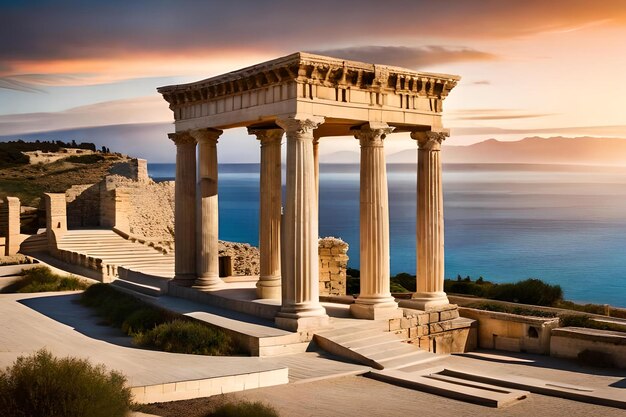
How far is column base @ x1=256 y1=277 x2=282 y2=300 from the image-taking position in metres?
20.6

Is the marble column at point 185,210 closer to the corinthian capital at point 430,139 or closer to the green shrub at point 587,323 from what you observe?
the corinthian capital at point 430,139

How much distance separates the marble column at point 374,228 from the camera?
1831cm

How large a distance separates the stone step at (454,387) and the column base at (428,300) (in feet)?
13.0

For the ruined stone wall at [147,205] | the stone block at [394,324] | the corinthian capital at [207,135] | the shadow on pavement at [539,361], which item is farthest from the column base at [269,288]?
the ruined stone wall at [147,205]

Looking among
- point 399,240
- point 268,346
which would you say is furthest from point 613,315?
point 399,240

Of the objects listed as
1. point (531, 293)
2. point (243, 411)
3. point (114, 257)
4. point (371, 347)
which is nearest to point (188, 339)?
point (371, 347)

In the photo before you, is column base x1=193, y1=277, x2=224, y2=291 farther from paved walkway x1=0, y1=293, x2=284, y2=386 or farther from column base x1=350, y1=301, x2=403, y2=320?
column base x1=350, y1=301, x2=403, y2=320

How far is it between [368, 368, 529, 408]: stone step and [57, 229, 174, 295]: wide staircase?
1302cm

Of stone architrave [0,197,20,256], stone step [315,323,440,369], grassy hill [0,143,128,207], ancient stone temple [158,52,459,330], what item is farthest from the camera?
grassy hill [0,143,128,207]

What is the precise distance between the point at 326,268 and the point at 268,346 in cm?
1068

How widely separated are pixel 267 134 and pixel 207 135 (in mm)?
1759

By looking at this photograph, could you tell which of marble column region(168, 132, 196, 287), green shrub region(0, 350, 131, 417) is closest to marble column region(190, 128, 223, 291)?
marble column region(168, 132, 196, 287)

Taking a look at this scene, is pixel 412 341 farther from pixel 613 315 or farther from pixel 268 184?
pixel 613 315

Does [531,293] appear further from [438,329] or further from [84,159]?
[84,159]
